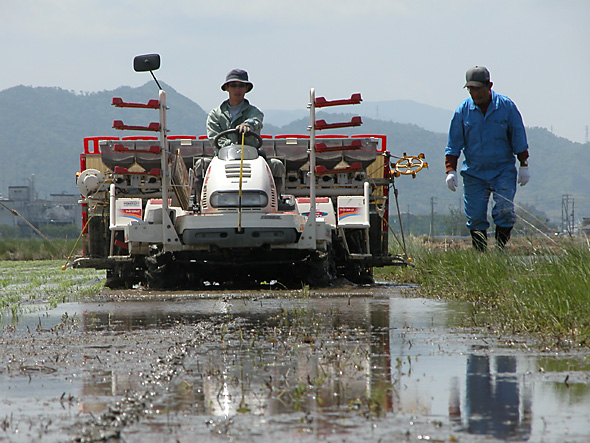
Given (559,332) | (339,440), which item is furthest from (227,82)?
(339,440)

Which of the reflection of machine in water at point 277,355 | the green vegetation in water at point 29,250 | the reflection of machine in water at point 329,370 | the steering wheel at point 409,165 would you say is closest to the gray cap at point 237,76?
the steering wheel at point 409,165

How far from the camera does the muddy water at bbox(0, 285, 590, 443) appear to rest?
364cm

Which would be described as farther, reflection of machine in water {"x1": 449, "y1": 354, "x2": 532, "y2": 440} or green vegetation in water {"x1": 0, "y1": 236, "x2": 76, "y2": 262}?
green vegetation in water {"x1": 0, "y1": 236, "x2": 76, "y2": 262}

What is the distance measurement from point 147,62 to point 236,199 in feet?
6.61

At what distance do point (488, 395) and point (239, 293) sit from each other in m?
6.65

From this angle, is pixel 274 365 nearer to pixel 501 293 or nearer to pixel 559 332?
pixel 559 332

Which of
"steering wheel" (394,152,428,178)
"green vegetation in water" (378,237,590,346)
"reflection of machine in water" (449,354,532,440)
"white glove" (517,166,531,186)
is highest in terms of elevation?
"steering wheel" (394,152,428,178)

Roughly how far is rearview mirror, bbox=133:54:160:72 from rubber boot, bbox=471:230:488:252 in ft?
14.1

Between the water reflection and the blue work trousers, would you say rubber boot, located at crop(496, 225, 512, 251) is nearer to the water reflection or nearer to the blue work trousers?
the blue work trousers

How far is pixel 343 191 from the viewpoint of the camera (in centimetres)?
1320

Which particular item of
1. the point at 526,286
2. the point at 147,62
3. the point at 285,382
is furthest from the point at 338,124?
the point at 285,382

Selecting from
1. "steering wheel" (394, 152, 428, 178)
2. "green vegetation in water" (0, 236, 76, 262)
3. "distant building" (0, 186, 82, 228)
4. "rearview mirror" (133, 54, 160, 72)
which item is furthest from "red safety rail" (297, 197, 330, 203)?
"distant building" (0, 186, 82, 228)

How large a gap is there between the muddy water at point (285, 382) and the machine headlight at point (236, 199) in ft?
12.0

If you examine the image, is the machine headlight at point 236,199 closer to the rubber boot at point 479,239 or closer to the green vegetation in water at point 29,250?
the rubber boot at point 479,239
